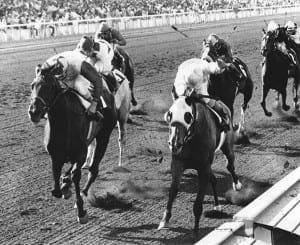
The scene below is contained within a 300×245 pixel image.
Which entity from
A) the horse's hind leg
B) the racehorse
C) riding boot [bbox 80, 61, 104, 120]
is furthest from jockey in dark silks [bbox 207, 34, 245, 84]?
the racehorse

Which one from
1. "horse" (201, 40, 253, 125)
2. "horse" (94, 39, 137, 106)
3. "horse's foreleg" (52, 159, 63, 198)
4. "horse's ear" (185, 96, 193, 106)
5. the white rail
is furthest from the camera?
"horse" (201, 40, 253, 125)

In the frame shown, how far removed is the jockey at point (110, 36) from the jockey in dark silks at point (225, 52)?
5.71 ft

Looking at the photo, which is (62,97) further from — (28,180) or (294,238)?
(294,238)

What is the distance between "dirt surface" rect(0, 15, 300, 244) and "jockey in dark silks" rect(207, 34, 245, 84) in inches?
44.2

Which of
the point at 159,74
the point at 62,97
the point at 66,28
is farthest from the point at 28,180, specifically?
the point at 66,28

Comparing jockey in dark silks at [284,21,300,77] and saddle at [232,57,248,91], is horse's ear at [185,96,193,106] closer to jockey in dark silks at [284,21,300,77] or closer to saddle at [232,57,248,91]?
saddle at [232,57,248,91]

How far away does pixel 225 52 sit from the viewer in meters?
8.57

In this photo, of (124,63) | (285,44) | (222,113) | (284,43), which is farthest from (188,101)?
(285,44)

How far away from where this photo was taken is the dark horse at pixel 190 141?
206 inches

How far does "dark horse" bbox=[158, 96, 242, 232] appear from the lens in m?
5.24

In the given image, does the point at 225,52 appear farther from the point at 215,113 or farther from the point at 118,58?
the point at 215,113

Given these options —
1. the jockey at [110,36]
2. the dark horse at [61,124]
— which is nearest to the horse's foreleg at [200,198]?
the dark horse at [61,124]

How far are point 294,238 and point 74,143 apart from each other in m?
2.61

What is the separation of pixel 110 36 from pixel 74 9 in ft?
60.3
